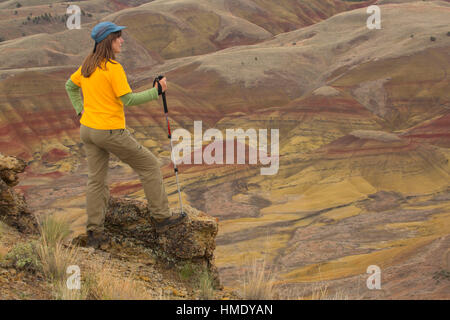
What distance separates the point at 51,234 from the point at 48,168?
17549 mm

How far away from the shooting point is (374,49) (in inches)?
1153

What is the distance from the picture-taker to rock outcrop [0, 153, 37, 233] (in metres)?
4.85

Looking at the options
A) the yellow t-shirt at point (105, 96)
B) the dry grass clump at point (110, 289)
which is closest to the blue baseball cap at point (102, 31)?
the yellow t-shirt at point (105, 96)

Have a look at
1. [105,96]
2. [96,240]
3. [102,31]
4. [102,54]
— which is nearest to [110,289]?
[96,240]

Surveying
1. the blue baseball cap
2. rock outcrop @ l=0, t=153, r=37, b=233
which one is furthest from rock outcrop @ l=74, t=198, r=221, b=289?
the blue baseball cap

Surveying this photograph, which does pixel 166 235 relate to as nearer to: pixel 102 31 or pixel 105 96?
pixel 105 96

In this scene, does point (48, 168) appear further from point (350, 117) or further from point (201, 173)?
point (350, 117)

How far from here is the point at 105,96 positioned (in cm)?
393

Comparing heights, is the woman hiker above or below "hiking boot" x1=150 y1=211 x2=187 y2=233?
above

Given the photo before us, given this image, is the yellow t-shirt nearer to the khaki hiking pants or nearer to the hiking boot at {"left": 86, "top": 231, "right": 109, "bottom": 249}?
the khaki hiking pants

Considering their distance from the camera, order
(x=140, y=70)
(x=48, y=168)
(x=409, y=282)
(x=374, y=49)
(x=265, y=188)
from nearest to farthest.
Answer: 1. (x=409, y=282)
2. (x=265, y=188)
3. (x=48, y=168)
4. (x=374, y=49)
5. (x=140, y=70)

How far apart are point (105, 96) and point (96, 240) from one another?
1.41m

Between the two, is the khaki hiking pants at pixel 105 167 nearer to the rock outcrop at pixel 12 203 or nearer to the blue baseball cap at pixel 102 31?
the blue baseball cap at pixel 102 31
